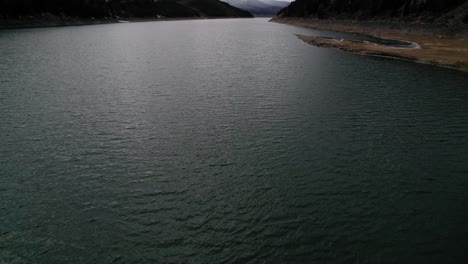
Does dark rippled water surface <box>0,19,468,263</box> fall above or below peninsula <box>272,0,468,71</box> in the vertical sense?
below

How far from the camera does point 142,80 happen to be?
5919 cm


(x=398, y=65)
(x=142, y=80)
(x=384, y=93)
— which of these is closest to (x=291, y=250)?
(x=384, y=93)

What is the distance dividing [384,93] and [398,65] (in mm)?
28656

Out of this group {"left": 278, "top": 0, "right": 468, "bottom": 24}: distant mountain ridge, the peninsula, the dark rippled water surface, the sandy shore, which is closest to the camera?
the dark rippled water surface

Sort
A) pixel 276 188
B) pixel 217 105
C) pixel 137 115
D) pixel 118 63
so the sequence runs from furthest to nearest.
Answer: pixel 118 63 < pixel 217 105 < pixel 137 115 < pixel 276 188

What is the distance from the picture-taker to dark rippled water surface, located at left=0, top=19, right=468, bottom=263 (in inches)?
787

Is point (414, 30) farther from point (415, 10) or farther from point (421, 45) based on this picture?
point (421, 45)

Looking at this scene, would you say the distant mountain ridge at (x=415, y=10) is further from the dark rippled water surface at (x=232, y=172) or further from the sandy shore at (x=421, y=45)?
the dark rippled water surface at (x=232, y=172)

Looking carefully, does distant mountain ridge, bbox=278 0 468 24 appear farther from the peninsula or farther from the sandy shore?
the sandy shore

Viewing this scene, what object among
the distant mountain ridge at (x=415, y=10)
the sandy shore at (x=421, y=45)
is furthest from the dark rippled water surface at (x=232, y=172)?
the distant mountain ridge at (x=415, y=10)

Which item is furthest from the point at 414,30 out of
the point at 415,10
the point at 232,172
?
the point at 232,172

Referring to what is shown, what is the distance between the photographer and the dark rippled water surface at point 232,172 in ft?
65.6

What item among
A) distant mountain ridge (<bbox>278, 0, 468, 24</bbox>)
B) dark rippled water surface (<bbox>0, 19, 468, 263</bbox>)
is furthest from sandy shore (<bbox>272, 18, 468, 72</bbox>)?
dark rippled water surface (<bbox>0, 19, 468, 263</bbox>)

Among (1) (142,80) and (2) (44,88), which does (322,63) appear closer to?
(1) (142,80)
